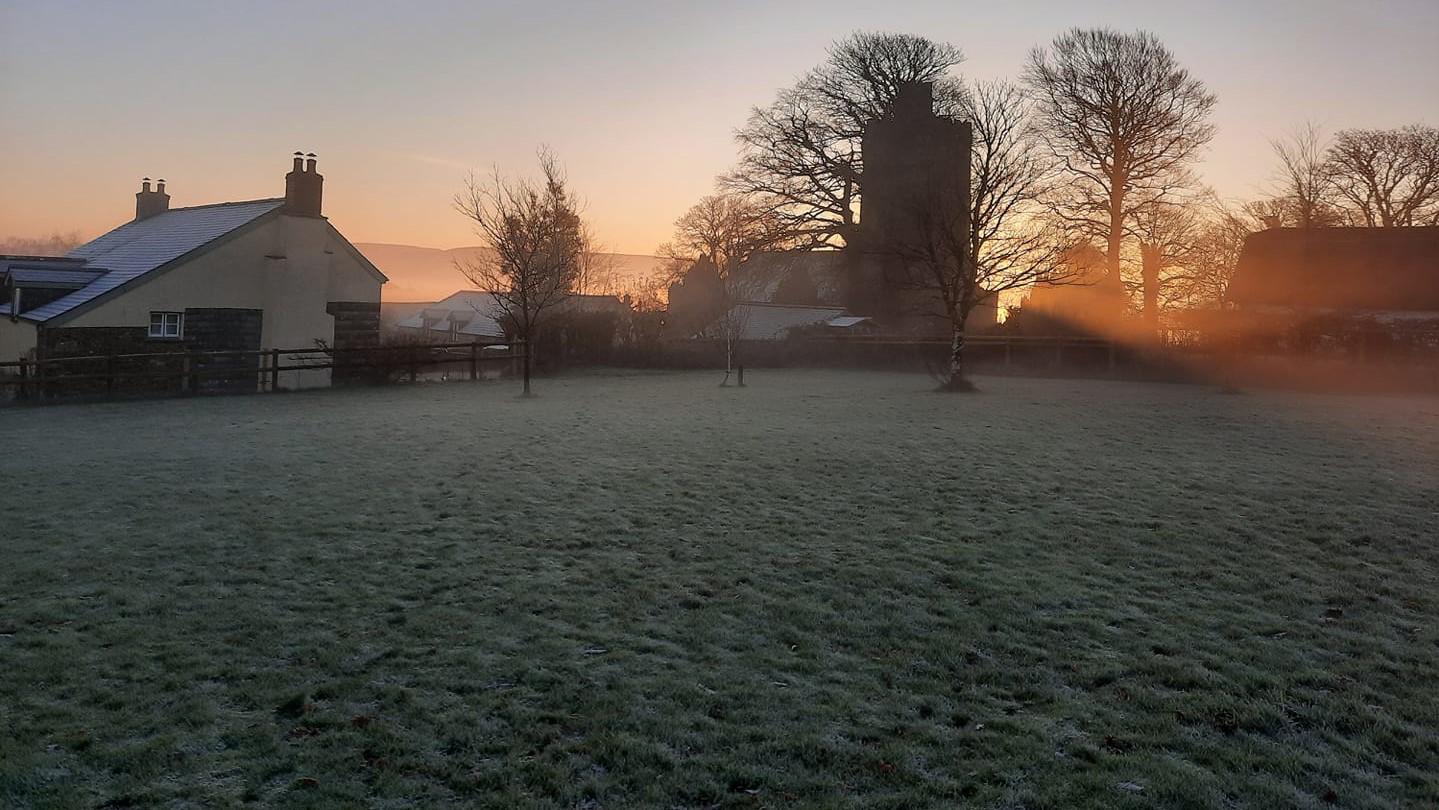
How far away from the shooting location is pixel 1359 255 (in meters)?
35.3

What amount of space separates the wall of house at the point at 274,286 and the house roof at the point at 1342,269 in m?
33.0

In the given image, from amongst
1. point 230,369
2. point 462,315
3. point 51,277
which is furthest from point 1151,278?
point 462,315

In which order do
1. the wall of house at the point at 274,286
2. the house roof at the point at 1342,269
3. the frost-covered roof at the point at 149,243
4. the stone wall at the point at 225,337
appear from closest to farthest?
1. the frost-covered roof at the point at 149,243
2. the wall of house at the point at 274,286
3. the stone wall at the point at 225,337
4. the house roof at the point at 1342,269

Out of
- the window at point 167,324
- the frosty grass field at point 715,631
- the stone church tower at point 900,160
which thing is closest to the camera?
the frosty grass field at point 715,631

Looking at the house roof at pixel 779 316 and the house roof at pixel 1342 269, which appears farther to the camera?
the house roof at pixel 779 316

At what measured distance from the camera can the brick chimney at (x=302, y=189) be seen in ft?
99.1

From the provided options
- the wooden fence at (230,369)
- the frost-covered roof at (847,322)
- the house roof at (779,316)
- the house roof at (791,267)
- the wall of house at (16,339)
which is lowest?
the wooden fence at (230,369)

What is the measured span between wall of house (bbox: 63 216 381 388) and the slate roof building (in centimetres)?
3

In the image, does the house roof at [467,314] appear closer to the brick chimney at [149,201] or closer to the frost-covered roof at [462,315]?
the frost-covered roof at [462,315]

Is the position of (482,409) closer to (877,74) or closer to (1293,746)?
(1293,746)

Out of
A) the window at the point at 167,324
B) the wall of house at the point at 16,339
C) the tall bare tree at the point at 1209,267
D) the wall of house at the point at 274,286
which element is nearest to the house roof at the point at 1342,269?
the tall bare tree at the point at 1209,267

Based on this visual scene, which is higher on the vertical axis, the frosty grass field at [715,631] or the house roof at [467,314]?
the house roof at [467,314]

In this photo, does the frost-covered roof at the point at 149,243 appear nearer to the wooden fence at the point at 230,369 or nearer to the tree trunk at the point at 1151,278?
the wooden fence at the point at 230,369

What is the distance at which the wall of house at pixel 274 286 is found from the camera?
26.7 meters
